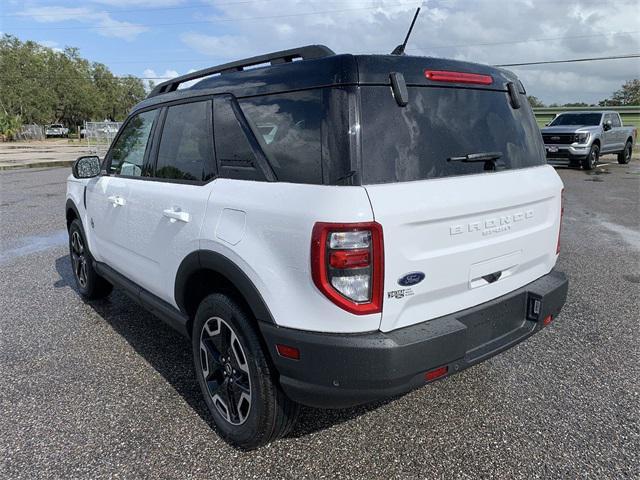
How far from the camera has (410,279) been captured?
208 centimetres

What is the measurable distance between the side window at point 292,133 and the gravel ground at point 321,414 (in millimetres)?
1461

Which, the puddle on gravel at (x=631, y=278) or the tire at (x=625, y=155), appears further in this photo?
the tire at (x=625, y=155)

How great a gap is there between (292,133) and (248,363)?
111 centimetres

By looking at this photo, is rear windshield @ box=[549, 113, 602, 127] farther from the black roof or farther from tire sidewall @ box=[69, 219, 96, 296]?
tire sidewall @ box=[69, 219, 96, 296]

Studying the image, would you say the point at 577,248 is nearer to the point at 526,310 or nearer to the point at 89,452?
the point at 526,310

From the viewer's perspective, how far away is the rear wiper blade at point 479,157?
92.7 inches

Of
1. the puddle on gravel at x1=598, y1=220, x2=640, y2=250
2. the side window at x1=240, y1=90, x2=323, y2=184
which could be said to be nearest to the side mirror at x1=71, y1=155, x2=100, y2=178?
the side window at x1=240, y1=90, x2=323, y2=184

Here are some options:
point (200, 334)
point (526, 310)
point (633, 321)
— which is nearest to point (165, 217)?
point (200, 334)

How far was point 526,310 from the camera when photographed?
2.62m

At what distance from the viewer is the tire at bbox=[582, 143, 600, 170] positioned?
16.5 meters

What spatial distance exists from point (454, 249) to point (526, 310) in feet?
2.38

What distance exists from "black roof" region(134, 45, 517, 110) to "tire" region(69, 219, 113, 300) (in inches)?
89.1

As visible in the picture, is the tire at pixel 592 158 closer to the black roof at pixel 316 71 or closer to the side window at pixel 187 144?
the black roof at pixel 316 71

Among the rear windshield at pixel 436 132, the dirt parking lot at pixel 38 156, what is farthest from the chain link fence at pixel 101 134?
the rear windshield at pixel 436 132
